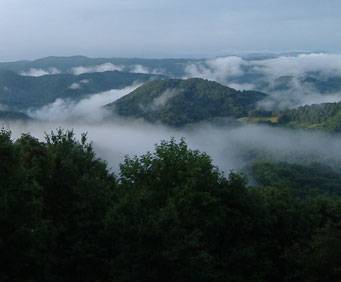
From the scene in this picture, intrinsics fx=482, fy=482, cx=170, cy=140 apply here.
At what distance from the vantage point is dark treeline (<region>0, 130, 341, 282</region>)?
22422 millimetres

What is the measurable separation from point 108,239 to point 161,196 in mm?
6637

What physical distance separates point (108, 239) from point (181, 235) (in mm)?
4076

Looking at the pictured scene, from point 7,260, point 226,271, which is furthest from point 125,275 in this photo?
point 226,271

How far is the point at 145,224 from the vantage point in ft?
77.0

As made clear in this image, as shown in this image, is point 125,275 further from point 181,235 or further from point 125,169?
point 125,169

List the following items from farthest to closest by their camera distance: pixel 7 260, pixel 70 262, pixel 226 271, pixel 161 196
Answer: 1. pixel 161 196
2. pixel 226 271
3. pixel 70 262
4. pixel 7 260

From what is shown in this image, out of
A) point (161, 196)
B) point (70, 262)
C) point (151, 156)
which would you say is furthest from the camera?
point (151, 156)

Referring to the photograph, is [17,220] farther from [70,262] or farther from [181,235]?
[181,235]

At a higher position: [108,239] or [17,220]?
[17,220]

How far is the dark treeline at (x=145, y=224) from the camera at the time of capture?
2242cm

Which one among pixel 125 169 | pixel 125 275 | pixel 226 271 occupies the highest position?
pixel 125 169

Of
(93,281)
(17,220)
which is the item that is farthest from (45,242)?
(93,281)

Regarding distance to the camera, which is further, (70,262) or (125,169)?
(125,169)

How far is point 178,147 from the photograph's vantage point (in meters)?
35.3
